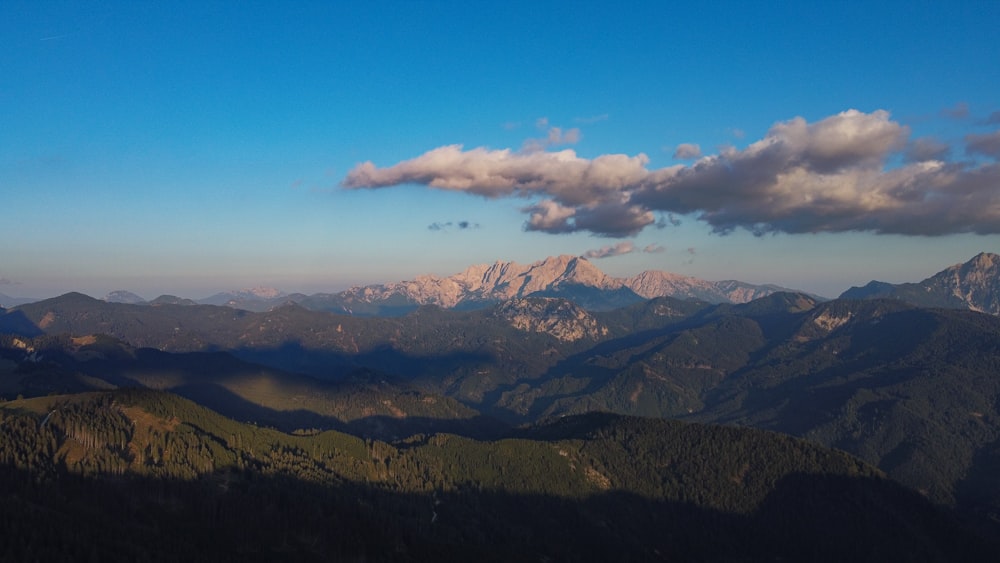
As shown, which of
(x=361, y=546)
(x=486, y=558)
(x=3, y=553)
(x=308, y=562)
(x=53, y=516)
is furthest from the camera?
(x=486, y=558)

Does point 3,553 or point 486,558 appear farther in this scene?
point 486,558

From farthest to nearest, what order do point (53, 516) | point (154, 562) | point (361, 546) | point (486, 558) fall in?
1. point (486, 558)
2. point (361, 546)
3. point (53, 516)
4. point (154, 562)

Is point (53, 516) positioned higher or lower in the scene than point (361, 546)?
higher

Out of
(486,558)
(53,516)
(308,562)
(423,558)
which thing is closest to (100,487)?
(53,516)

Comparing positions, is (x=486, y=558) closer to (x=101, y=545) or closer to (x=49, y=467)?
(x=101, y=545)

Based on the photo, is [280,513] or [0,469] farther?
[280,513]

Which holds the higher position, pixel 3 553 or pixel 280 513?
pixel 3 553

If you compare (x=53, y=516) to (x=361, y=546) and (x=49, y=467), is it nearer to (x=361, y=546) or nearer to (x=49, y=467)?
(x=49, y=467)

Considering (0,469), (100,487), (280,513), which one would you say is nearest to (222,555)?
(280,513)

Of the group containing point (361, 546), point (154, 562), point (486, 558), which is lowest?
point (486, 558)
